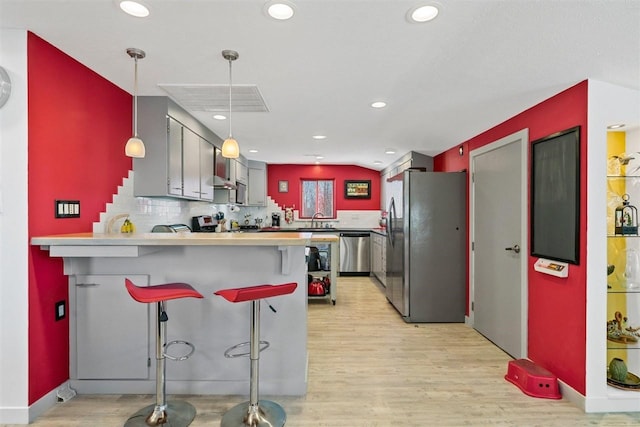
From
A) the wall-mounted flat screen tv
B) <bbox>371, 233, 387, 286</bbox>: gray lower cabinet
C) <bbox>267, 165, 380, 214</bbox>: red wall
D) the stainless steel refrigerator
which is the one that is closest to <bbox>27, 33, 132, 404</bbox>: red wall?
the stainless steel refrigerator

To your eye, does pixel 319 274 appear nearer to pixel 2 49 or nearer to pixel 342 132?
pixel 342 132

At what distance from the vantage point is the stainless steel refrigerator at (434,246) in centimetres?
404

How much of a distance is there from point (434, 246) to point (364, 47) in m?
2.71

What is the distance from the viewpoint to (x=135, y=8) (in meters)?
1.67

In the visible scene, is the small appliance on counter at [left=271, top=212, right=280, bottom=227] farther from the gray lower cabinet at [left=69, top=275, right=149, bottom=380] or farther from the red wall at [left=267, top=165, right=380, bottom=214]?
the gray lower cabinet at [left=69, top=275, right=149, bottom=380]

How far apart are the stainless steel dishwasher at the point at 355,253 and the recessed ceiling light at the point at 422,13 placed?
508 cm

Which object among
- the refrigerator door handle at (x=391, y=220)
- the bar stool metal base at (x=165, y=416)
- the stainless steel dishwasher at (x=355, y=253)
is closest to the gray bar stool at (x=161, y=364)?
the bar stool metal base at (x=165, y=416)

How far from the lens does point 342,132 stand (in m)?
4.09

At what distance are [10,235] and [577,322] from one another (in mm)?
3655

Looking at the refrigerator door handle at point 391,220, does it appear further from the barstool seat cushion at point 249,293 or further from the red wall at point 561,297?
the barstool seat cushion at point 249,293

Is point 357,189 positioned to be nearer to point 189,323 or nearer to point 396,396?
point 396,396

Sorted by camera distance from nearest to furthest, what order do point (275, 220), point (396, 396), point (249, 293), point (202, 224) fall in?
point (249, 293) < point (396, 396) < point (202, 224) < point (275, 220)

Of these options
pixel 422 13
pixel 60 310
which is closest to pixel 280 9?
pixel 422 13

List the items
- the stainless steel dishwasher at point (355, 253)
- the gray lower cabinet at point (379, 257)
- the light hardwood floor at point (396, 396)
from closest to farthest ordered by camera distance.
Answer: the light hardwood floor at point (396, 396) → the gray lower cabinet at point (379, 257) → the stainless steel dishwasher at point (355, 253)
